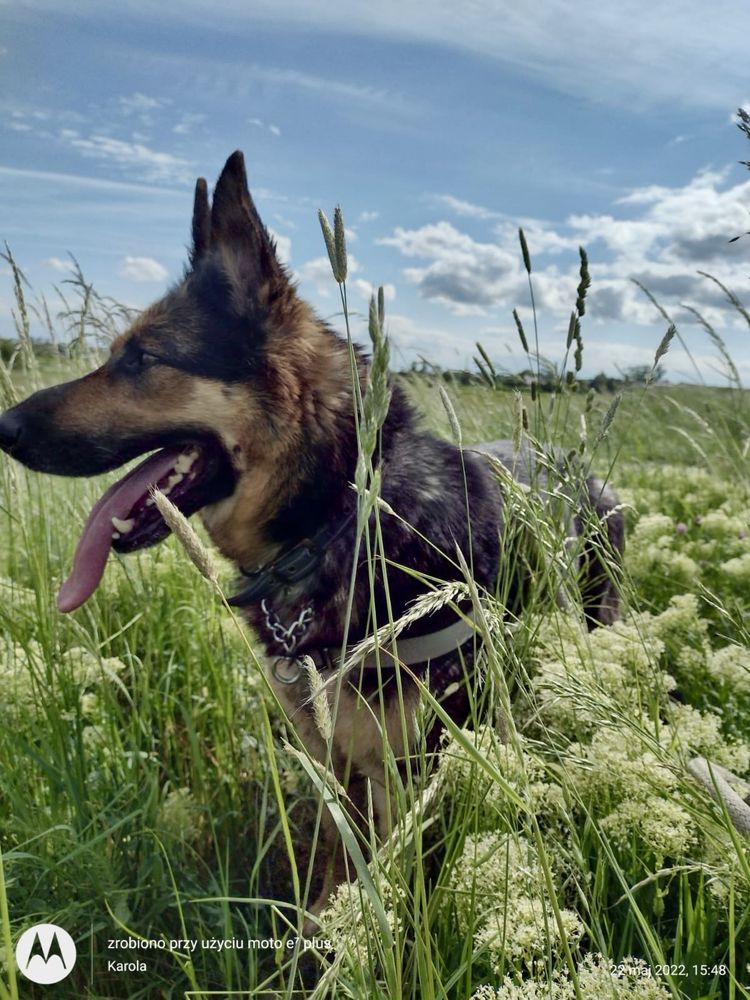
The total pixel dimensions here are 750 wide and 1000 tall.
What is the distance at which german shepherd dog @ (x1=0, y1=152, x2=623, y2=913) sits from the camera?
229 cm

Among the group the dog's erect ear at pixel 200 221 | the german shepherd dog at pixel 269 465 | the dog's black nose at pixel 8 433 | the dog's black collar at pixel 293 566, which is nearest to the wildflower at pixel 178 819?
the german shepherd dog at pixel 269 465

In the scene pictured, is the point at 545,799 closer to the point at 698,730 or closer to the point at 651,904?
the point at 651,904

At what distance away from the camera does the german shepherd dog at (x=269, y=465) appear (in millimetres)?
2295

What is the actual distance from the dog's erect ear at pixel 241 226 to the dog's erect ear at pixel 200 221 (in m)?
0.20

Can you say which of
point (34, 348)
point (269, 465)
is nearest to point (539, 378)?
point (269, 465)

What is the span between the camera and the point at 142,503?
97.5 inches

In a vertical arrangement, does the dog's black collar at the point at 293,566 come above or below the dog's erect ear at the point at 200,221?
below

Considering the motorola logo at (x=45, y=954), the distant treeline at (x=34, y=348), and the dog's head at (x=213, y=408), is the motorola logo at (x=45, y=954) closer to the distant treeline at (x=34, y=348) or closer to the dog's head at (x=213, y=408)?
the dog's head at (x=213, y=408)

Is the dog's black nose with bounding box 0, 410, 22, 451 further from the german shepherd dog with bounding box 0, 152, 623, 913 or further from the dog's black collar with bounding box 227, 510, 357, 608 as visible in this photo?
the dog's black collar with bounding box 227, 510, 357, 608

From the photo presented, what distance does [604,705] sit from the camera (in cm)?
105

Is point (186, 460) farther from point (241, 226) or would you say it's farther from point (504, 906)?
point (504, 906)

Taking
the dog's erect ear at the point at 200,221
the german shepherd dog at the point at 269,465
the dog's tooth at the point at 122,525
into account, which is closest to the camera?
the german shepherd dog at the point at 269,465

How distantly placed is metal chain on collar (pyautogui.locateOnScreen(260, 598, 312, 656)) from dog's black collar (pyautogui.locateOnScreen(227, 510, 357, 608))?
11cm

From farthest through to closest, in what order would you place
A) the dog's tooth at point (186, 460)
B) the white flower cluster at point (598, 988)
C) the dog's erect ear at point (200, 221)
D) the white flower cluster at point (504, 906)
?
the dog's erect ear at point (200, 221), the dog's tooth at point (186, 460), the white flower cluster at point (504, 906), the white flower cluster at point (598, 988)
